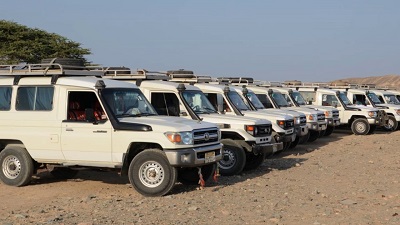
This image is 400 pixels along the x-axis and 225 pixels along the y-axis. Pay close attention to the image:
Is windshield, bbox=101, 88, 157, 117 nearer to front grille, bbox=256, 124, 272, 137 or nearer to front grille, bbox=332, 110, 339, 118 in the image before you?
front grille, bbox=256, 124, 272, 137

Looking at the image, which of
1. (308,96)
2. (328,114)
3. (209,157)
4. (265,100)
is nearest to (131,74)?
(209,157)

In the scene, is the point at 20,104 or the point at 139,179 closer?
the point at 139,179

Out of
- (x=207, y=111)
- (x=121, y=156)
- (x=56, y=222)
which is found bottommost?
(x=56, y=222)

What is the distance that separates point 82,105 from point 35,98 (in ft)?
2.97

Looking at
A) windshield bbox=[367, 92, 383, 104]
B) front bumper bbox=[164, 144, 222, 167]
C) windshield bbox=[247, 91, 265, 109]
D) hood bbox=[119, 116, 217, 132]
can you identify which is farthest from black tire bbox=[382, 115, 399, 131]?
front bumper bbox=[164, 144, 222, 167]

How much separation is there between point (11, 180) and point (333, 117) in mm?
13750

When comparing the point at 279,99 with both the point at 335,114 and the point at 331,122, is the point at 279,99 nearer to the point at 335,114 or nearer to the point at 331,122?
the point at 331,122

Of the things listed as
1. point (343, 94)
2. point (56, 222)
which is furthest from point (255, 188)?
point (343, 94)

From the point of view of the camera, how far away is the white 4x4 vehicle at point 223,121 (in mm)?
11641

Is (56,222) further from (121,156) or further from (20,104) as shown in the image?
(20,104)

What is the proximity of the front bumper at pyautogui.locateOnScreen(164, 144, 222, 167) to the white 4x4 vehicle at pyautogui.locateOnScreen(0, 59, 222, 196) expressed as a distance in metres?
0.02

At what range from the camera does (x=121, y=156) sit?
939 cm

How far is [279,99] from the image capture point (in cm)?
1934

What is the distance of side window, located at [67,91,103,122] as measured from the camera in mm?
9839
